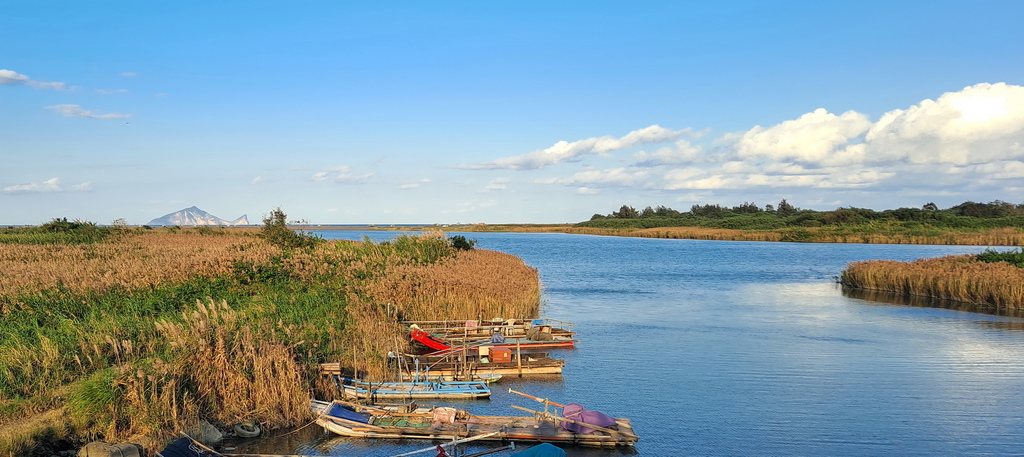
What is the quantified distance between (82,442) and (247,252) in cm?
1865

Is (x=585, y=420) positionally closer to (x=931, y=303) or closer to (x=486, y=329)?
(x=486, y=329)

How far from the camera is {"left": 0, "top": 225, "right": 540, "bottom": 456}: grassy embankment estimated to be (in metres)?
14.1

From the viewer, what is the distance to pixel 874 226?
111000mm

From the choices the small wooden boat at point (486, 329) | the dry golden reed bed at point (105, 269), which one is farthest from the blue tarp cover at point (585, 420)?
the dry golden reed bed at point (105, 269)

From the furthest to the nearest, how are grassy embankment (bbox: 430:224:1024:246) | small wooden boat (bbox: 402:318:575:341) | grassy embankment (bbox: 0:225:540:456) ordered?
grassy embankment (bbox: 430:224:1024:246)
small wooden boat (bbox: 402:318:575:341)
grassy embankment (bbox: 0:225:540:456)

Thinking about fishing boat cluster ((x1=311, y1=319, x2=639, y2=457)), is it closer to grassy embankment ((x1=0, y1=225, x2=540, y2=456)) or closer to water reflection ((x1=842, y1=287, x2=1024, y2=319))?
grassy embankment ((x1=0, y1=225, x2=540, y2=456))

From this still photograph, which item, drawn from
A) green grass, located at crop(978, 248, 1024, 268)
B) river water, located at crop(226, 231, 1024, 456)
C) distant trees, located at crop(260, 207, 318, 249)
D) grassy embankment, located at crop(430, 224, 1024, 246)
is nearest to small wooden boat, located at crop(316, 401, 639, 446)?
river water, located at crop(226, 231, 1024, 456)

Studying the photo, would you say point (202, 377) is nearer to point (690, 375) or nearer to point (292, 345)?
point (292, 345)

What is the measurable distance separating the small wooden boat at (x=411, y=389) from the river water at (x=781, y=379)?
538 mm

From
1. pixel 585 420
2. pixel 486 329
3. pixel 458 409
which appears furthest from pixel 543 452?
pixel 486 329

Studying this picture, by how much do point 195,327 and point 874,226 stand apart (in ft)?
376

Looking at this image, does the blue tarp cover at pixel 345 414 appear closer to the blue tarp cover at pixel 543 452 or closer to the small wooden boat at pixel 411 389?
the small wooden boat at pixel 411 389

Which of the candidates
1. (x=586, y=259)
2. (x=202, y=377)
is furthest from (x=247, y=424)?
(x=586, y=259)

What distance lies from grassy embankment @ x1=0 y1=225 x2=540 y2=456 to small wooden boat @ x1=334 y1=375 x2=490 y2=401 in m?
0.74
